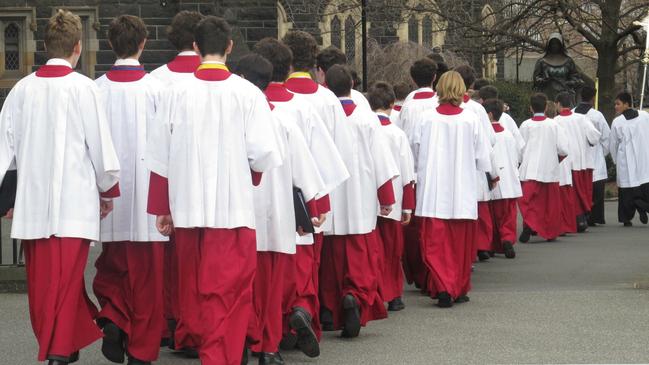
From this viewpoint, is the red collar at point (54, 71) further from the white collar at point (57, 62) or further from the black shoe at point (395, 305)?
the black shoe at point (395, 305)

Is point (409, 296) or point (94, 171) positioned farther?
point (409, 296)

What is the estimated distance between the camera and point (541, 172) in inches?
741

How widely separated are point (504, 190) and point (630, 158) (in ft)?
19.5

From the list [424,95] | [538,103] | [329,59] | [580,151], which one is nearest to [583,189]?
[580,151]

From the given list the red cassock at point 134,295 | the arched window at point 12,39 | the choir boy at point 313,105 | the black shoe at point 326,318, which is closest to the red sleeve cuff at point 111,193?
the red cassock at point 134,295

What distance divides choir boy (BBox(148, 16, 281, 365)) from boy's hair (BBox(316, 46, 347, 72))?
291 cm

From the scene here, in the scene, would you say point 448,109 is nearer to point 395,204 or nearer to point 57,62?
point 395,204

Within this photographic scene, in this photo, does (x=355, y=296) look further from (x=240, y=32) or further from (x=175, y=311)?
(x=240, y=32)

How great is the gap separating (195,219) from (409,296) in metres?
5.27

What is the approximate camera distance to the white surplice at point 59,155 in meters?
8.34

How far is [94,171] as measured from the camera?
8.45 m

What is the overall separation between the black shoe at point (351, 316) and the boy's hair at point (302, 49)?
5.31ft

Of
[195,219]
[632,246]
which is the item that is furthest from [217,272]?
[632,246]

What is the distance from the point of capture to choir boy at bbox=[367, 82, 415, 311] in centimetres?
1159
